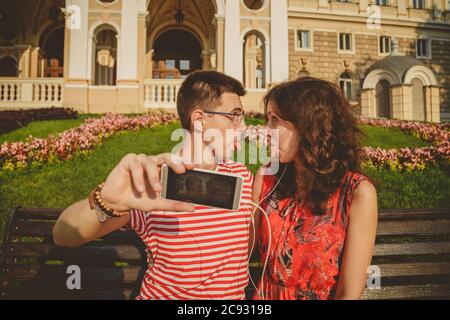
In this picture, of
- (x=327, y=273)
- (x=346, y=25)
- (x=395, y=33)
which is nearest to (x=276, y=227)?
(x=327, y=273)

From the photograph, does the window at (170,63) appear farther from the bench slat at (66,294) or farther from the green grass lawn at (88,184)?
the bench slat at (66,294)

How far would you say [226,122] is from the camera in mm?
1863

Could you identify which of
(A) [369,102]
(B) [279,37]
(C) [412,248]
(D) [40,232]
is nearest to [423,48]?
(A) [369,102]

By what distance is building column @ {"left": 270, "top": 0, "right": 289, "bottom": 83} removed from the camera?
14.1 m

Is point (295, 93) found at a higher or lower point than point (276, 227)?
higher

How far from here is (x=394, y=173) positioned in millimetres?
5016

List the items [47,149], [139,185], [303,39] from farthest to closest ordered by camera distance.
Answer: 1. [303,39]
2. [47,149]
3. [139,185]

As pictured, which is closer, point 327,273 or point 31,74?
point 327,273

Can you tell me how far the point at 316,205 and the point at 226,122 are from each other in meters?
0.75

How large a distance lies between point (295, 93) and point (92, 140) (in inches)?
204

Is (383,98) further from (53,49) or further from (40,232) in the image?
(53,49)

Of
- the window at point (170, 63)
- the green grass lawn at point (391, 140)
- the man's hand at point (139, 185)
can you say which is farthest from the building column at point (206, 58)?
the man's hand at point (139, 185)
